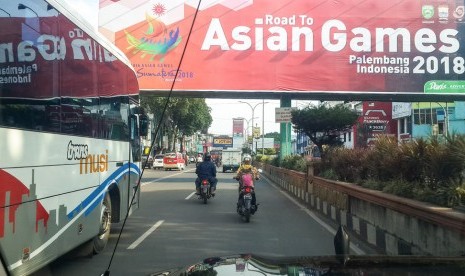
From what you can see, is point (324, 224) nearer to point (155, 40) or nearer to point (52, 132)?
point (52, 132)

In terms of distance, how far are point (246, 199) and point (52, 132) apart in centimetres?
708

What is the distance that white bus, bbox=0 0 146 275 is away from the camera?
427 cm

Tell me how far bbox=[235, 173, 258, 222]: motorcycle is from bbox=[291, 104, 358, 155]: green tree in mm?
10887

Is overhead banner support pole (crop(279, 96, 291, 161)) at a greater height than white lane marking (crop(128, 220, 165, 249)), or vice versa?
overhead banner support pole (crop(279, 96, 291, 161))

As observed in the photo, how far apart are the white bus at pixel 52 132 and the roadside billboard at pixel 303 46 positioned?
18.4 meters

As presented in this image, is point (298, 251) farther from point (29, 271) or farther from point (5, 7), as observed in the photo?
point (5, 7)

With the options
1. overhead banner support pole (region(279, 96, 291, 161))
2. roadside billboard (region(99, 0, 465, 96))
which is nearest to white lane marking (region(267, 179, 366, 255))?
roadside billboard (region(99, 0, 465, 96))

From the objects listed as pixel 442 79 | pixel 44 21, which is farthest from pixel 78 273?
pixel 442 79

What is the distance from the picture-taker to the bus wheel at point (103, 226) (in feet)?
25.2

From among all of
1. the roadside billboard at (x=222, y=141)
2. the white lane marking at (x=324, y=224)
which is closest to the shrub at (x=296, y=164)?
the white lane marking at (x=324, y=224)

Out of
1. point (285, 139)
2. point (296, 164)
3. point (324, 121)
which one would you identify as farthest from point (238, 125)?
point (296, 164)

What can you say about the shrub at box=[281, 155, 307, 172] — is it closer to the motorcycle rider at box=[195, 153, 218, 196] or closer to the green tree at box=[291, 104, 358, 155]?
the green tree at box=[291, 104, 358, 155]

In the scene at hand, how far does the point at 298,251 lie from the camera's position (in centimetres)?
806

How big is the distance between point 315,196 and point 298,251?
639 centimetres
